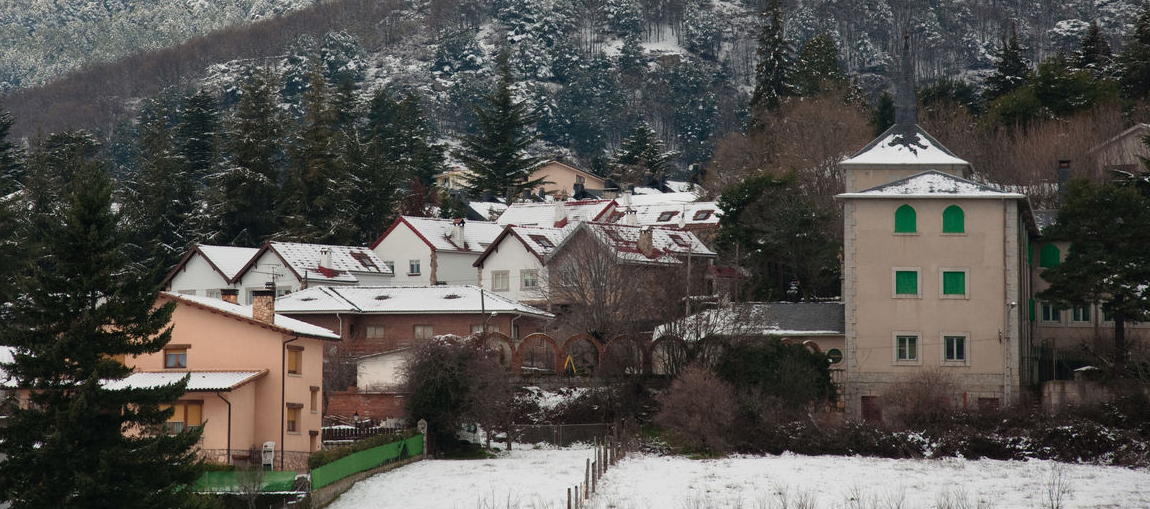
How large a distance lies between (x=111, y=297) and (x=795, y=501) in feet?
53.3

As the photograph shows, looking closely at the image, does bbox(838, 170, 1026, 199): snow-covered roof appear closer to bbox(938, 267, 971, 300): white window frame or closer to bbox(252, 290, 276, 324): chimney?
bbox(938, 267, 971, 300): white window frame

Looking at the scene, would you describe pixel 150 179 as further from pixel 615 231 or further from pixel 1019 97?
pixel 1019 97

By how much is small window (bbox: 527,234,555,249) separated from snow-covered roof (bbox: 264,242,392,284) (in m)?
8.65

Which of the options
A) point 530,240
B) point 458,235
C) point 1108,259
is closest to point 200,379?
point 1108,259

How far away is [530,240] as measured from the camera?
73562 millimetres

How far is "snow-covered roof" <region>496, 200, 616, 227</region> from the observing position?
85.6 meters

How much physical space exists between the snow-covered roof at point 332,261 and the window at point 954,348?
108ft

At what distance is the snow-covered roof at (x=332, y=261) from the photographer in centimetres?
7394

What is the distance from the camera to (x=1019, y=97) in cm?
7919

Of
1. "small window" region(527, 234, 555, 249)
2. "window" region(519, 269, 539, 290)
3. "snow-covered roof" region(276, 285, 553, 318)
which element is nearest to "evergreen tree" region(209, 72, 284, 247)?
"small window" region(527, 234, 555, 249)

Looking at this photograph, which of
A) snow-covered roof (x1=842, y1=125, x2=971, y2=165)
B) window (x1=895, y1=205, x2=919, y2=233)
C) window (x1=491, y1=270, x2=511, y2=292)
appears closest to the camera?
window (x1=895, y1=205, x2=919, y2=233)

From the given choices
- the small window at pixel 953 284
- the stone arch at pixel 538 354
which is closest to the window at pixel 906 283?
the small window at pixel 953 284

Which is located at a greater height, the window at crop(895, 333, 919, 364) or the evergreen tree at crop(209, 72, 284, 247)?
the evergreen tree at crop(209, 72, 284, 247)

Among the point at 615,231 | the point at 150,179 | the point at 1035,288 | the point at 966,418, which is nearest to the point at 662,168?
the point at 150,179
